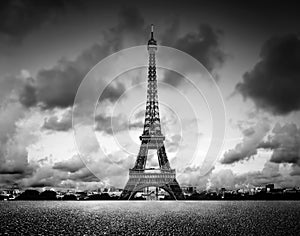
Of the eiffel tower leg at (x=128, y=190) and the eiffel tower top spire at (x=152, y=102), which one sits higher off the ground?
the eiffel tower top spire at (x=152, y=102)

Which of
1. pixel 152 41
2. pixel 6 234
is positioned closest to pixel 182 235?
pixel 6 234

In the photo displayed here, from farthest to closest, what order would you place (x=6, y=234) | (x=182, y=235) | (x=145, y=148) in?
(x=145, y=148) < (x=6, y=234) < (x=182, y=235)

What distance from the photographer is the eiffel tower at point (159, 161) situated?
428ft

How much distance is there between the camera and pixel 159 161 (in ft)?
429

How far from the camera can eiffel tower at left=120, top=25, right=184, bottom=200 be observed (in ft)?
428

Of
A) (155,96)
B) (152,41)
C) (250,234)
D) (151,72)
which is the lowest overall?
(250,234)

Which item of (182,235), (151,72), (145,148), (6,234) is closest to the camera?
(182,235)

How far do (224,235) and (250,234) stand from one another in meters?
4.58

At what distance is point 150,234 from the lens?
5012 cm

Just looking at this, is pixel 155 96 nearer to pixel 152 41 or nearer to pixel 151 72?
pixel 151 72

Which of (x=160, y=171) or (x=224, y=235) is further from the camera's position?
(x=160, y=171)

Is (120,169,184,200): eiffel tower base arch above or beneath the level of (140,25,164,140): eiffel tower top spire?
beneath

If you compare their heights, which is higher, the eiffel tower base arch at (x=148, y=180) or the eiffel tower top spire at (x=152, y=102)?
the eiffel tower top spire at (x=152, y=102)

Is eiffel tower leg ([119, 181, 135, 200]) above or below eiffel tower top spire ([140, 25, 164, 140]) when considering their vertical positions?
below
